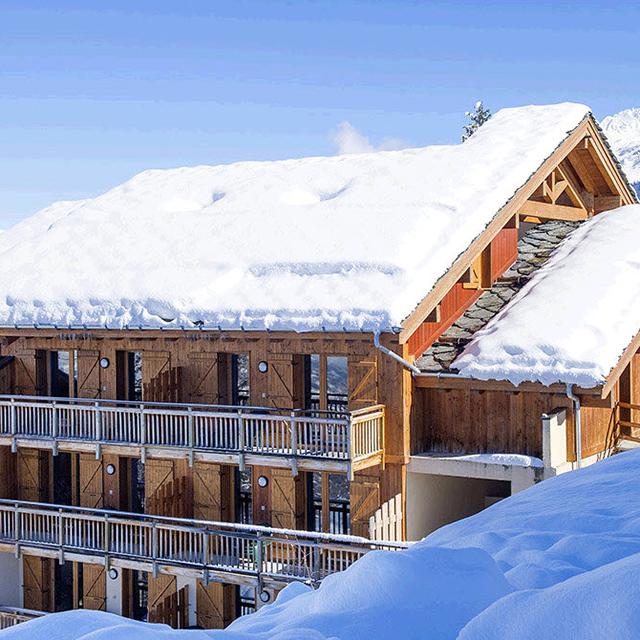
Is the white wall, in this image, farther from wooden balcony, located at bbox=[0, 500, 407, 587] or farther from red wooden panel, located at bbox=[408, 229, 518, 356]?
red wooden panel, located at bbox=[408, 229, 518, 356]

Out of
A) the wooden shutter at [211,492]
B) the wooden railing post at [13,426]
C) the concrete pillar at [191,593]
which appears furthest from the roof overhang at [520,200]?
the wooden railing post at [13,426]

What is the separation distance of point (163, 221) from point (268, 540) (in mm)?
9671

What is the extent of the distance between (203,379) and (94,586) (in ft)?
19.1

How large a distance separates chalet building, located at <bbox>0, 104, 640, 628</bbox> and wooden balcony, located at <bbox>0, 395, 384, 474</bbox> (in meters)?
0.06

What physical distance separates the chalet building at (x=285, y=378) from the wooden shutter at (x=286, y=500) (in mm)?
46

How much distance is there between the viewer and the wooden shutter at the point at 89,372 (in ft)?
74.0

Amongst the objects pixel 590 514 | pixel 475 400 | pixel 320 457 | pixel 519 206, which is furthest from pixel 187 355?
pixel 590 514

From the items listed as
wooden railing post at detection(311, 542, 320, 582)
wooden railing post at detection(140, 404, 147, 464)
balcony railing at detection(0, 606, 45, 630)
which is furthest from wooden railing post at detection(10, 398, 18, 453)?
wooden railing post at detection(311, 542, 320, 582)

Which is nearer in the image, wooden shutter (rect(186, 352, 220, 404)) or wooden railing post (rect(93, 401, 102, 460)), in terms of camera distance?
wooden railing post (rect(93, 401, 102, 460))

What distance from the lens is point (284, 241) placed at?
73.0ft

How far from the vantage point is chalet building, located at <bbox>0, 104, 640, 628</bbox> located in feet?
62.6

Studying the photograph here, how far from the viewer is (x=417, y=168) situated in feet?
79.2

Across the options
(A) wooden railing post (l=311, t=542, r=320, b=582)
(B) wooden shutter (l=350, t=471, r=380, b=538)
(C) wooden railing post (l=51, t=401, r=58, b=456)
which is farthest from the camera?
(C) wooden railing post (l=51, t=401, r=58, b=456)

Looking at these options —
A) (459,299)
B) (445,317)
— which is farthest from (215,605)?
(459,299)
